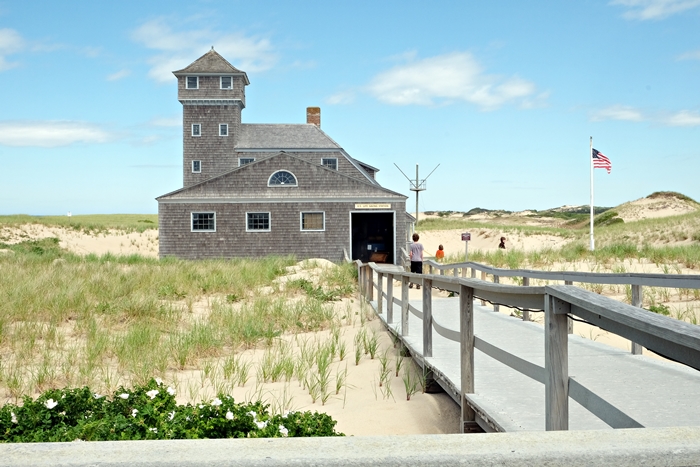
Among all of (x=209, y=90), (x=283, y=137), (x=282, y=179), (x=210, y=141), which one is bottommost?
(x=282, y=179)

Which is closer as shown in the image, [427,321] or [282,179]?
[427,321]

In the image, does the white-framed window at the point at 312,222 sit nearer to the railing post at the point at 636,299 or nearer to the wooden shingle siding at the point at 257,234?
the wooden shingle siding at the point at 257,234

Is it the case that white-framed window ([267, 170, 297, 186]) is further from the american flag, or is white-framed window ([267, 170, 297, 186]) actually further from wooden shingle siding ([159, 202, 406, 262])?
the american flag

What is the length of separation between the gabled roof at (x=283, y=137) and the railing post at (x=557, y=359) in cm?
3416

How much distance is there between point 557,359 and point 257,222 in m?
27.2

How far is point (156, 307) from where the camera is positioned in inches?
466

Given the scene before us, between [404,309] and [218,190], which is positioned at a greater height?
[218,190]

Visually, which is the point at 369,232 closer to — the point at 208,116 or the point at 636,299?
the point at 208,116

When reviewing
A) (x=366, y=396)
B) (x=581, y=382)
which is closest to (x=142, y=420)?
(x=366, y=396)

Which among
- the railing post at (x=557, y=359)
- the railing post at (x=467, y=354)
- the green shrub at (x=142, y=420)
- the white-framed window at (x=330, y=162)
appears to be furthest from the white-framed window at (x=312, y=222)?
the railing post at (x=557, y=359)

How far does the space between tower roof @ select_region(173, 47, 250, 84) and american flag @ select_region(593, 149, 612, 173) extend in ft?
66.9

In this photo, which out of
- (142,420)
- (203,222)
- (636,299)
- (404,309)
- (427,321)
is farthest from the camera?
(203,222)

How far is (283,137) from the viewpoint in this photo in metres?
38.5

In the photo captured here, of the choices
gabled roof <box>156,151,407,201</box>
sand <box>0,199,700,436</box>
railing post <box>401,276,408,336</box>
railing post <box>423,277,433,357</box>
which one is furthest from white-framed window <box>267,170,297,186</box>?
railing post <box>423,277,433,357</box>
